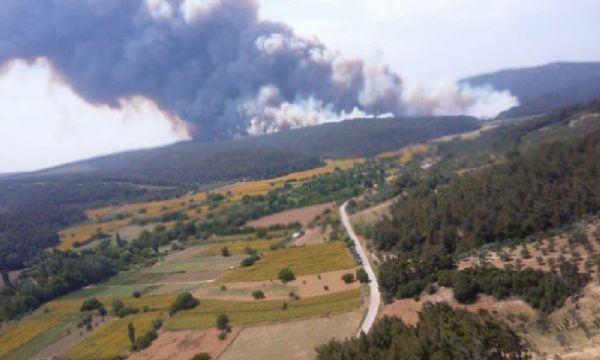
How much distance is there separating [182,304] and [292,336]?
50.1 feet

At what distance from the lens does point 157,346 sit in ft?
151

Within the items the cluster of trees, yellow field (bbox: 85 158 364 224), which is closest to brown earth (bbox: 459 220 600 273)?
the cluster of trees

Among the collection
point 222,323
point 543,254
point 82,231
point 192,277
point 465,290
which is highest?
point 82,231

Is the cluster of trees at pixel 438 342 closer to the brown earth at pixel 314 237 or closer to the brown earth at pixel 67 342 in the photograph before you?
the brown earth at pixel 67 342

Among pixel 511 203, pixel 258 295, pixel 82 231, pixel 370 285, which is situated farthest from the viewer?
pixel 82 231

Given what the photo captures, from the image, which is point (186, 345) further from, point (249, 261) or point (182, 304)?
point (249, 261)

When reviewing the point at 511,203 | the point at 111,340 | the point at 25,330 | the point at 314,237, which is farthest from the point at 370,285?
the point at 25,330

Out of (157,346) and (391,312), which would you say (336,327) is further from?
(157,346)

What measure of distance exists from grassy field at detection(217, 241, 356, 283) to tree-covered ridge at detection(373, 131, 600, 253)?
542 cm

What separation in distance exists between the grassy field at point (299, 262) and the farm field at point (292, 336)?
14787mm

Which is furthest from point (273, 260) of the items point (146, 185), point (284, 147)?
point (146, 185)

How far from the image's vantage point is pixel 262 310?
4925 cm

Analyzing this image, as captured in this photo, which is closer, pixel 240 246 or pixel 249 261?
pixel 249 261

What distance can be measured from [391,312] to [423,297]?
2.94 meters
